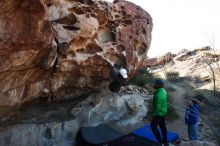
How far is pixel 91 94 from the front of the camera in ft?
42.6

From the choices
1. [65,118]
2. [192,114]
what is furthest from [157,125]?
[65,118]

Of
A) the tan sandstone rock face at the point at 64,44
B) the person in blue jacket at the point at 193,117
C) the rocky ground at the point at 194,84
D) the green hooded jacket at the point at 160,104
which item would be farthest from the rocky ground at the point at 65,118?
the green hooded jacket at the point at 160,104

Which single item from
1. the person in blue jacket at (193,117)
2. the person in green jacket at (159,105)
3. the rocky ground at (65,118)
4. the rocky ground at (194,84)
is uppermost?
the person in green jacket at (159,105)

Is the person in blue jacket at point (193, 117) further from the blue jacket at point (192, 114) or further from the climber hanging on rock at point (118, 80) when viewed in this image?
the climber hanging on rock at point (118, 80)

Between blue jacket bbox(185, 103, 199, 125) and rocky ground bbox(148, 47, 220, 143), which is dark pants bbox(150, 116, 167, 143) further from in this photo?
rocky ground bbox(148, 47, 220, 143)

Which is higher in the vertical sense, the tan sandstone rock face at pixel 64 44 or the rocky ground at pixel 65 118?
the tan sandstone rock face at pixel 64 44

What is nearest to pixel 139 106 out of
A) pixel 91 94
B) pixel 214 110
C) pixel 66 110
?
pixel 91 94

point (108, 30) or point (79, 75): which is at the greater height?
point (108, 30)

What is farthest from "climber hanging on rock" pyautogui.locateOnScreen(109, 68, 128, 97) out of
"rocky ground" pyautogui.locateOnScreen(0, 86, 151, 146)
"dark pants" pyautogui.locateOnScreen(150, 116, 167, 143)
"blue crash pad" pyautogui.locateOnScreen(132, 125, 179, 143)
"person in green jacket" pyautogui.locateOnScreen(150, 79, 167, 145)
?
"dark pants" pyautogui.locateOnScreen(150, 116, 167, 143)

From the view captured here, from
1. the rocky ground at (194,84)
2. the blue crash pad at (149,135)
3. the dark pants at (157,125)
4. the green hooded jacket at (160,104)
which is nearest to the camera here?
the green hooded jacket at (160,104)

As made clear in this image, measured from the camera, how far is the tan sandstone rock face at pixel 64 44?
8.97 metres

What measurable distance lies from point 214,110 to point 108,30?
6822 millimetres

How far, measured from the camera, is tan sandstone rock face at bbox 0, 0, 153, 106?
8.97 m

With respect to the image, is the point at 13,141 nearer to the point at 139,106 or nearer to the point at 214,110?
the point at 139,106
